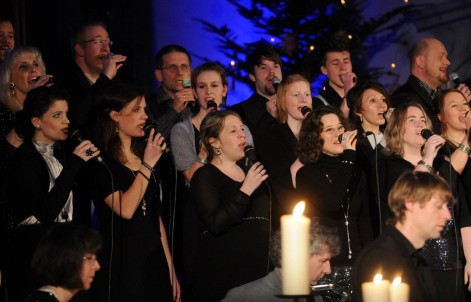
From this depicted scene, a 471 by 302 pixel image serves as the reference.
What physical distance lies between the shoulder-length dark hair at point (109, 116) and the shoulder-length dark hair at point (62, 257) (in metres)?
1.42

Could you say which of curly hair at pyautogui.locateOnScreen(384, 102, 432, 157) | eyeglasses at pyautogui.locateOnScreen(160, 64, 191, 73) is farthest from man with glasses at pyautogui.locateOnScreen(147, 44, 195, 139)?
curly hair at pyautogui.locateOnScreen(384, 102, 432, 157)

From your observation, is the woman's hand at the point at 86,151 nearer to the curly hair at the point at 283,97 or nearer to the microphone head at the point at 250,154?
the microphone head at the point at 250,154

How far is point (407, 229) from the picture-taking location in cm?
497

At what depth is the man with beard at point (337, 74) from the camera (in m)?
7.62

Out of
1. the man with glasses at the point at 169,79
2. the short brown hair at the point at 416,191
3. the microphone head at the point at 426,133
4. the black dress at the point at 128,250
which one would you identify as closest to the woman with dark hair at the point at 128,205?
the black dress at the point at 128,250

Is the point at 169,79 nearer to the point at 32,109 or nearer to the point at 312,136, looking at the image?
the point at 312,136

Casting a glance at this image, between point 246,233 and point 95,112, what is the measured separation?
1.18 m

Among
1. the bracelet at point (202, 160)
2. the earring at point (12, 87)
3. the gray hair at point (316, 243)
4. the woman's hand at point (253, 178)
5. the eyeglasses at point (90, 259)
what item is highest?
the earring at point (12, 87)

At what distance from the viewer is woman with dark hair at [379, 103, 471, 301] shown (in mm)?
6262

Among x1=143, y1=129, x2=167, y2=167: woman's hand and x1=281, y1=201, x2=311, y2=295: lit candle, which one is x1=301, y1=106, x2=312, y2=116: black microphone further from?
x1=281, y1=201, x2=311, y2=295: lit candle

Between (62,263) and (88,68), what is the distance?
9.19 ft

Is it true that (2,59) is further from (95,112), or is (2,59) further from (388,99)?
(388,99)

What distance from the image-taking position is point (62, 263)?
4.57 m

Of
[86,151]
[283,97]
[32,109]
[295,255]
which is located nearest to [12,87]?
[32,109]
